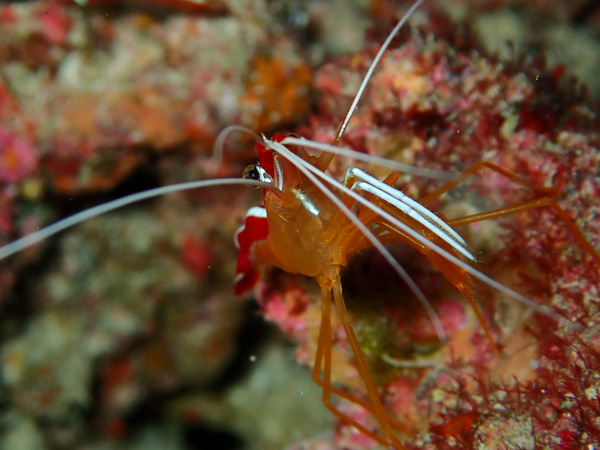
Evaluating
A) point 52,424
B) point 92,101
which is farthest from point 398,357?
point 52,424

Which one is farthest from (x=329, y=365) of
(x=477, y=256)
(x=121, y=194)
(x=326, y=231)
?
(x=121, y=194)

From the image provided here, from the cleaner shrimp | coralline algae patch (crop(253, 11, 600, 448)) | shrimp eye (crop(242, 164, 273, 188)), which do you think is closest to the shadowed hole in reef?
coralline algae patch (crop(253, 11, 600, 448))

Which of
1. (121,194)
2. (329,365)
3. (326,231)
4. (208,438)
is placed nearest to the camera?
(326,231)

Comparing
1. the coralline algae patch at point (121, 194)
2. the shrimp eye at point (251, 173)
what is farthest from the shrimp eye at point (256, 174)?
the coralline algae patch at point (121, 194)

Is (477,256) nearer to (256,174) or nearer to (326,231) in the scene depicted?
(326,231)

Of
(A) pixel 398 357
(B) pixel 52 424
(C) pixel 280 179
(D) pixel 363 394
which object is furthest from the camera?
(B) pixel 52 424

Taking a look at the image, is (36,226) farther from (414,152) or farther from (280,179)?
(414,152)

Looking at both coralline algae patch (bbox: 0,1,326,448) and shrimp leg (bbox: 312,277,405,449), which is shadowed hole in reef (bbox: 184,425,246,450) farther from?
shrimp leg (bbox: 312,277,405,449)
